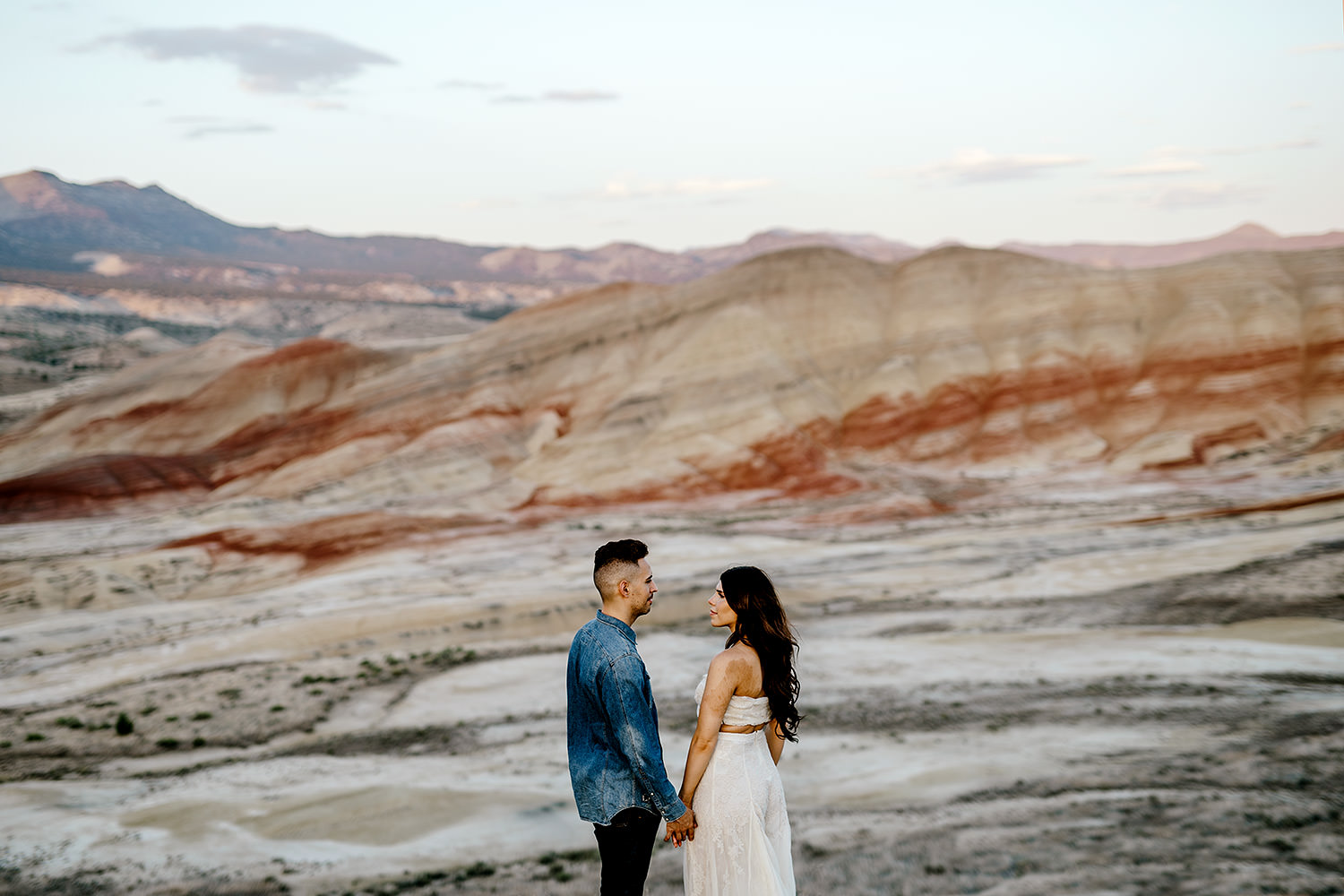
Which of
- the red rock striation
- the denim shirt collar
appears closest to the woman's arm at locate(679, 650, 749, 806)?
the denim shirt collar

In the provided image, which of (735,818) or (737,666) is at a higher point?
(737,666)

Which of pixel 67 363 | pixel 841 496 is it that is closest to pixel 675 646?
pixel 841 496

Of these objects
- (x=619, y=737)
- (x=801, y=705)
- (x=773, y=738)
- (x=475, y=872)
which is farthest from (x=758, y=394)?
(x=619, y=737)

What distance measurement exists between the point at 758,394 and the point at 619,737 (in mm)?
46720

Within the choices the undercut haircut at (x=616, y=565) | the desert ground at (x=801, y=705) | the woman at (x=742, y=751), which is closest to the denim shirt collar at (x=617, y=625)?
the undercut haircut at (x=616, y=565)

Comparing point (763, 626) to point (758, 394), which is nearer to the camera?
point (763, 626)

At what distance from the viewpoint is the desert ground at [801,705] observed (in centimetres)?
1041

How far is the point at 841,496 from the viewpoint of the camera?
43906 millimetres

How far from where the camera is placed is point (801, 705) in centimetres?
1773

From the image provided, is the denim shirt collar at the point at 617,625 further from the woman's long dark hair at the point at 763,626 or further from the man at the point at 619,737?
the woman's long dark hair at the point at 763,626

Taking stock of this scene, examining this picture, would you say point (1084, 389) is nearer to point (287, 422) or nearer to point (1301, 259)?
point (1301, 259)

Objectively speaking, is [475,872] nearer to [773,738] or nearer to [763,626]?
[773,738]

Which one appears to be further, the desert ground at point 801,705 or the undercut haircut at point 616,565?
the desert ground at point 801,705

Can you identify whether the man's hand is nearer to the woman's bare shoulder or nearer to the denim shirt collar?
the woman's bare shoulder
